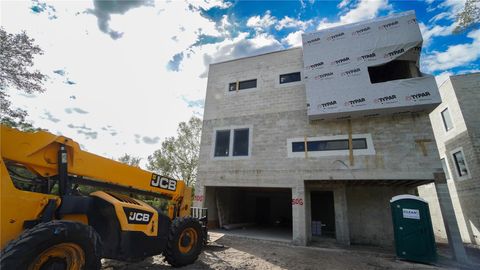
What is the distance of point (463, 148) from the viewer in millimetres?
13289

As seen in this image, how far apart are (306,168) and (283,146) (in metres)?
1.56

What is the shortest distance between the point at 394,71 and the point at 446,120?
20.9 ft

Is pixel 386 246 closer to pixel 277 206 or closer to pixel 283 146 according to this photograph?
pixel 283 146

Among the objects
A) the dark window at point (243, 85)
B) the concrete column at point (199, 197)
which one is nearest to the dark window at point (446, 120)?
the dark window at point (243, 85)

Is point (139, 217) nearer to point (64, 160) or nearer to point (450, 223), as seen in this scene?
point (64, 160)

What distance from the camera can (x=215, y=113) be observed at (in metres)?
13.6

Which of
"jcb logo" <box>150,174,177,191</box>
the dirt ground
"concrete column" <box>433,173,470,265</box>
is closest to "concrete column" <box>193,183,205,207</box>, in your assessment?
the dirt ground

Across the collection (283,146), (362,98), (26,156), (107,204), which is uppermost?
(362,98)

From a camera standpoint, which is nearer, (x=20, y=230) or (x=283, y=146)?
(x=20, y=230)

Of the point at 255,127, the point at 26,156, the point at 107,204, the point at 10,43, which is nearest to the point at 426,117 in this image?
the point at 255,127

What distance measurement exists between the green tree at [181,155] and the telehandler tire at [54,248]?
21.0 m

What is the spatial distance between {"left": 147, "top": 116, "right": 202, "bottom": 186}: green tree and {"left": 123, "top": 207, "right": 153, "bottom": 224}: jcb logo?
64.9ft

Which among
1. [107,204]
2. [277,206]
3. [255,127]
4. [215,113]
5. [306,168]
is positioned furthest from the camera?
[277,206]

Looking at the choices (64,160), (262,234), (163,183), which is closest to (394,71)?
(262,234)
